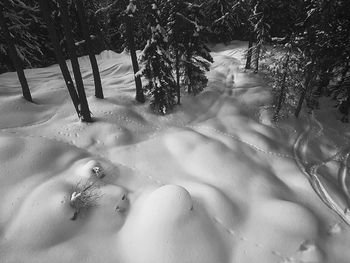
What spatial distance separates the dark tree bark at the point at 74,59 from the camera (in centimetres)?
1330

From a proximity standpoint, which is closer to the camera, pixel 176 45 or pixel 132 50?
pixel 132 50

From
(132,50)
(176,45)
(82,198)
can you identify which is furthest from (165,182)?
(176,45)

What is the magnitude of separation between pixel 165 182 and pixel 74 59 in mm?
8302

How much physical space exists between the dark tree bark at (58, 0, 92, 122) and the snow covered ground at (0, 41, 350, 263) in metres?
0.91

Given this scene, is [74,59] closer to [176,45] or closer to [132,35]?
[132,35]

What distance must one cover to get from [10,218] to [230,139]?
517 inches

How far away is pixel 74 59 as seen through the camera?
1486 cm

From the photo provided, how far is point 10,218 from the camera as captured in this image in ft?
32.6

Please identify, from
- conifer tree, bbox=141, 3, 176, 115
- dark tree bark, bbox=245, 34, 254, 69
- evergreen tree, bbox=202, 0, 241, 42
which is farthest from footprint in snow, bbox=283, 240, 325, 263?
evergreen tree, bbox=202, 0, 241, 42

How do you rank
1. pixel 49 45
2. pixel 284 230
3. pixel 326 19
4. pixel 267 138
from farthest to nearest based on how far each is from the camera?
pixel 49 45 < pixel 267 138 < pixel 326 19 < pixel 284 230

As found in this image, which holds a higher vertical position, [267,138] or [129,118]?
[129,118]

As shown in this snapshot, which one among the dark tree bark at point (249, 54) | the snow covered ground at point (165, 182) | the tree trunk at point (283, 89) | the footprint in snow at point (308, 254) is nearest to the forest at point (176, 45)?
the tree trunk at point (283, 89)

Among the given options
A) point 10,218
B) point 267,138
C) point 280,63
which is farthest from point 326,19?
point 10,218

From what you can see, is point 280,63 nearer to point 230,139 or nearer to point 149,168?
point 230,139
